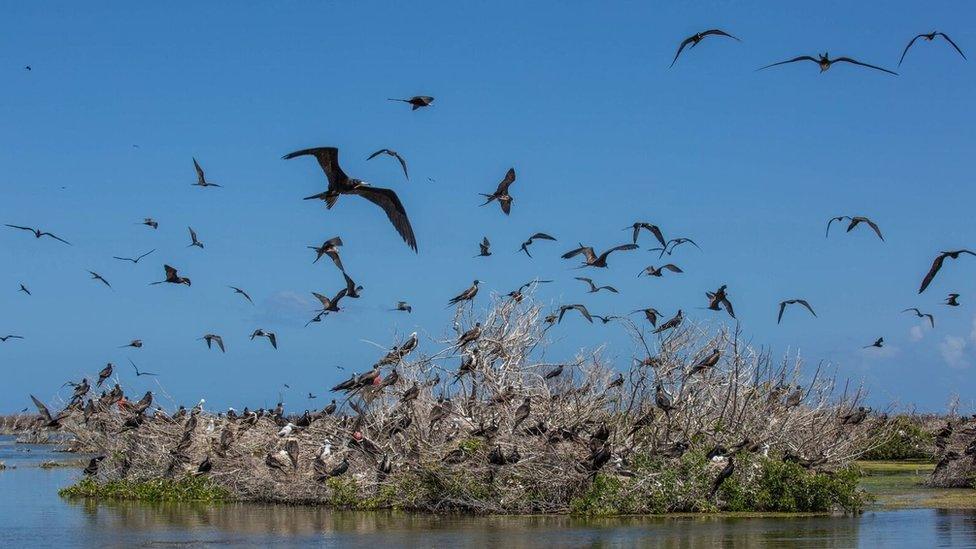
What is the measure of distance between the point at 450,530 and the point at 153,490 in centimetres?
1115

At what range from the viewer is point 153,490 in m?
29.2

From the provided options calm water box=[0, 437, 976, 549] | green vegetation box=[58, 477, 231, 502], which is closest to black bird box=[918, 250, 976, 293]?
calm water box=[0, 437, 976, 549]

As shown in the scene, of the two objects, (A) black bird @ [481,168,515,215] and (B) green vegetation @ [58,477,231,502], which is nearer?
(A) black bird @ [481,168,515,215]

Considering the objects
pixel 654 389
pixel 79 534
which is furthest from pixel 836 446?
pixel 79 534

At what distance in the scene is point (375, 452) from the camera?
24375mm

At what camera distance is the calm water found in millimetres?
18859

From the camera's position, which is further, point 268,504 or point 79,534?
point 268,504

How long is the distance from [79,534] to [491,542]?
8116 mm

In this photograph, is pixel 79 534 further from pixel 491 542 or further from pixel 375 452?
pixel 491 542

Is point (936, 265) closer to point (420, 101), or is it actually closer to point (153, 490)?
point (420, 101)

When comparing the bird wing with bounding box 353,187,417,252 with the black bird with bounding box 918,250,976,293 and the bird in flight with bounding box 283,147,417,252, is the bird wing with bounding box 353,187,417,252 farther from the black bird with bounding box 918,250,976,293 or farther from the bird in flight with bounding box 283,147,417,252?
the black bird with bounding box 918,250,976,293

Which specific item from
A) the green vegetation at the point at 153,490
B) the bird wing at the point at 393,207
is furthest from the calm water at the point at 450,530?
the bird wing at the point at 393,207

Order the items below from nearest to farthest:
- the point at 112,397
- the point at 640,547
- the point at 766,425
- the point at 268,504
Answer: the point at 640,547, the point at 766,425, the point at 268,504, the point at 112,397

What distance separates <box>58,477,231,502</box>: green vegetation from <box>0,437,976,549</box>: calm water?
6.59ft
